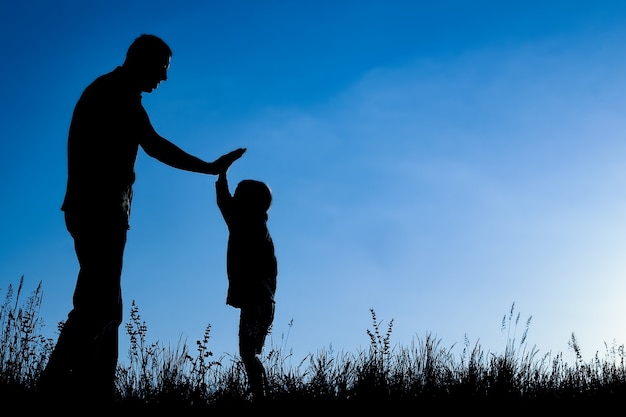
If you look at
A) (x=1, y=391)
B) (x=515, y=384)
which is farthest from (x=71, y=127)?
(x=515, y=384)

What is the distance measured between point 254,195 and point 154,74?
1270 mm

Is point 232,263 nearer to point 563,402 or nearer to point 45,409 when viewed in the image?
point 45,409

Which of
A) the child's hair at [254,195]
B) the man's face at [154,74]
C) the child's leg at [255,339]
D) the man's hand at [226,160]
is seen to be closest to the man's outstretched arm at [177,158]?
the man's hand at [226,160]

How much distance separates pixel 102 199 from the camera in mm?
3471

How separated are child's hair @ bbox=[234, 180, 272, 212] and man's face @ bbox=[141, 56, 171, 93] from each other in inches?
45.4

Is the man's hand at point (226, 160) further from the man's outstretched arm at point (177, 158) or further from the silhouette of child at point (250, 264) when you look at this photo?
the silhouette of child at point (250, 264)

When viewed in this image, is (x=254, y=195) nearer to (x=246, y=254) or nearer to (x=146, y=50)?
(x=246, y=254)

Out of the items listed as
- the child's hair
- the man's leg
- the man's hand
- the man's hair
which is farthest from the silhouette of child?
the man's leg

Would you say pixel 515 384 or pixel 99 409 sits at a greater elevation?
pixel 515 384

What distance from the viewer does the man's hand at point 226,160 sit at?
4.00m

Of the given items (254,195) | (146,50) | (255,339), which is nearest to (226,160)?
(254,195)

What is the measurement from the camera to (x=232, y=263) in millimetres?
4582

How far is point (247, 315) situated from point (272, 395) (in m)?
0.60

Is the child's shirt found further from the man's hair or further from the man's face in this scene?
the man's hair
